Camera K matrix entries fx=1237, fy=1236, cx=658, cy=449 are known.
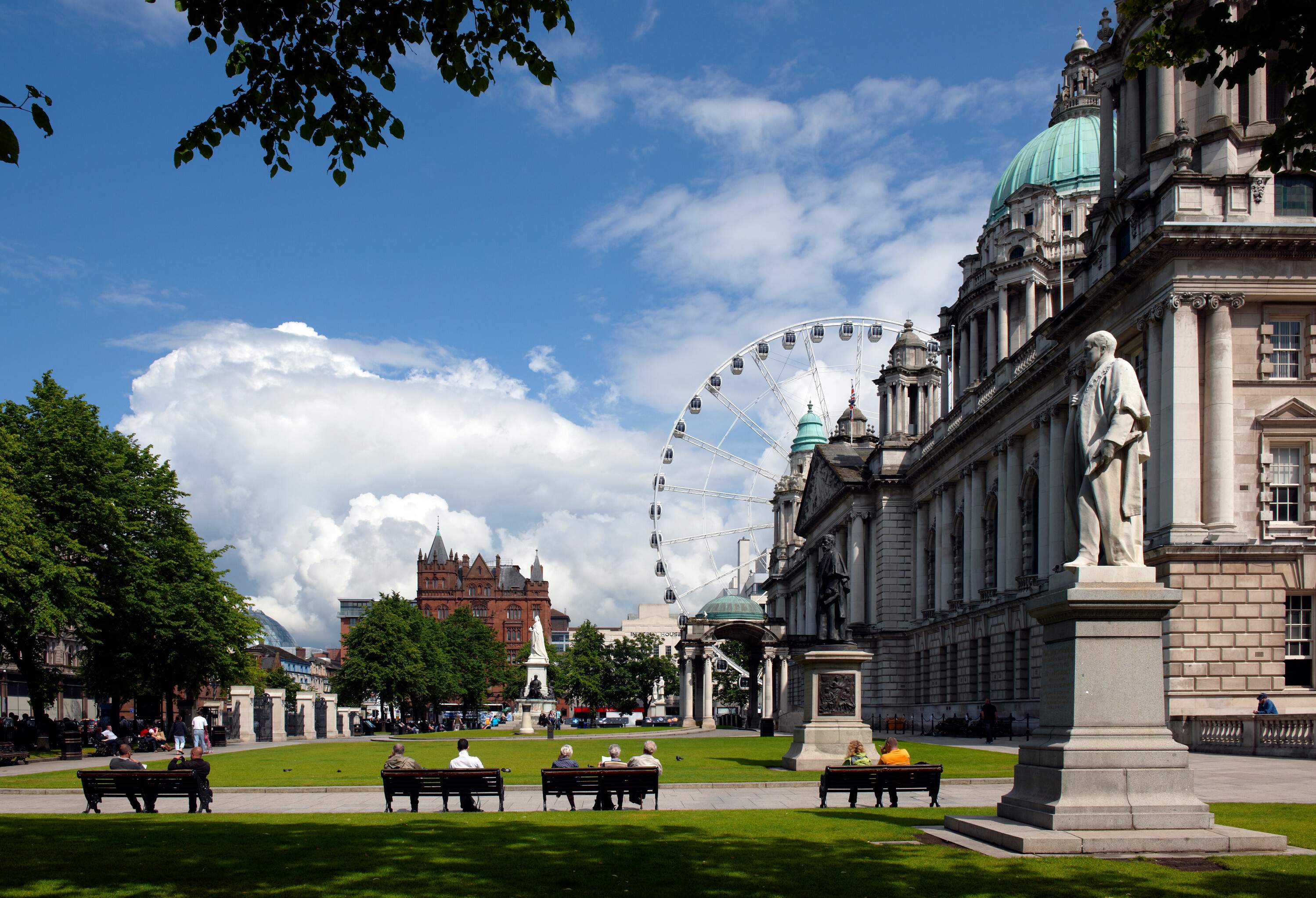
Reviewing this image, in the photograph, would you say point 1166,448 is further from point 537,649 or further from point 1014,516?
point 537,649

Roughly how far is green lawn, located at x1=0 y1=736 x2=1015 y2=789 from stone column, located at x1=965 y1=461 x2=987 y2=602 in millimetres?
13028

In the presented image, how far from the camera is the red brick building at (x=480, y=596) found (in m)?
191

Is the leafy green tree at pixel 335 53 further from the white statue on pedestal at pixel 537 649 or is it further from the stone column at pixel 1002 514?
the white statue on pedestal at pixel 537 649

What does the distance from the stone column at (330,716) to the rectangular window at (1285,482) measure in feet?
211

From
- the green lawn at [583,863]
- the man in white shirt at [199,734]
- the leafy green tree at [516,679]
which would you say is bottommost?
the leafy green tree at [516,679]

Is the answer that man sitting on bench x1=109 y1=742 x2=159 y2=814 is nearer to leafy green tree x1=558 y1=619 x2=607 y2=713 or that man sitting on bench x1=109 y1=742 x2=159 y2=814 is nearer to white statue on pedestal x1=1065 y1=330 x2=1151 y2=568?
white statue on pedestal x1=1065 y1=330 x2=1151 y2=568

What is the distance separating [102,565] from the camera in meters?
53.5

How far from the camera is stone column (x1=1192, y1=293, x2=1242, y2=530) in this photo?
35.9 metres

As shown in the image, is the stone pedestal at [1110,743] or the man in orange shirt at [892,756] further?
the man in orange shirt at [892,756]

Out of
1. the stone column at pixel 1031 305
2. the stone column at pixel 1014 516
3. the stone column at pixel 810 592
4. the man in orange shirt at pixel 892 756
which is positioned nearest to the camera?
the man in orange shirt at pixel 892 756

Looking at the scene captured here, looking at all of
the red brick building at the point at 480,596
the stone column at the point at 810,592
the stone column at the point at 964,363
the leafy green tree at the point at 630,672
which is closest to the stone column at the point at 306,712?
the stone column at the point at 810,592

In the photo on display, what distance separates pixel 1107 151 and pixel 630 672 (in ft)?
345

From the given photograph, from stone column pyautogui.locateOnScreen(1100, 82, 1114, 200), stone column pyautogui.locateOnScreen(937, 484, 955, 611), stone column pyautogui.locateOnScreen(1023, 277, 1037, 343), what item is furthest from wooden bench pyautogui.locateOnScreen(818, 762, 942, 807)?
stone column pyautogui.locateOnScreen(1023, 277, 1037, 343)

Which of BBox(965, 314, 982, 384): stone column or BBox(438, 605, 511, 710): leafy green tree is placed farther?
BBox(438, 605, 511, 710): leafy green tree
